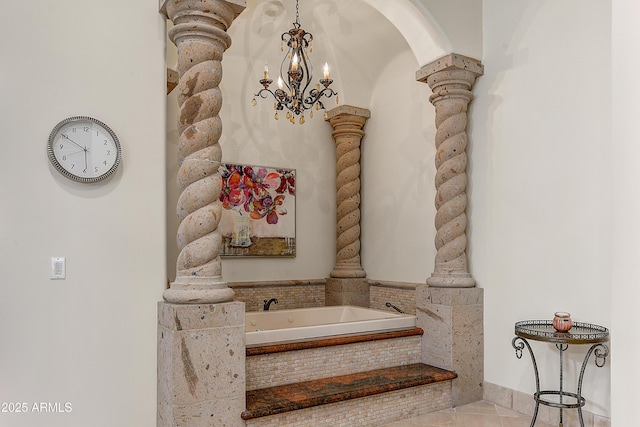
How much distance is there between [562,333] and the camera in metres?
2.85

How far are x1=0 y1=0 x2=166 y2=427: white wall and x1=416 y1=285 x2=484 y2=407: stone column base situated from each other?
2.03m

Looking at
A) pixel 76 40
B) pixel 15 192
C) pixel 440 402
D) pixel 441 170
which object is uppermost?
pixel 76 40

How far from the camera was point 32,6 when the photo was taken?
2529 mm

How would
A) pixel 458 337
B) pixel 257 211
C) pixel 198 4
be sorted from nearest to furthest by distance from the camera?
pixel 198 4
pixel 458 337
pixel 257 211

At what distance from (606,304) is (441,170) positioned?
143cm

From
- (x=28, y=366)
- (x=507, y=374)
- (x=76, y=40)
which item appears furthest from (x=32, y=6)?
(x=507, y=374)

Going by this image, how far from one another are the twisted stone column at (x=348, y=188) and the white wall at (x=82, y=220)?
258 cm

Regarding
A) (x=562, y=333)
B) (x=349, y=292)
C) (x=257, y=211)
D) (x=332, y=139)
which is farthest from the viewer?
(x=332, y=139)

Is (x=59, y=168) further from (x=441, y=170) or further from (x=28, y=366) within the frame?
(x=441, y=170)

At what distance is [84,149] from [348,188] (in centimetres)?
298


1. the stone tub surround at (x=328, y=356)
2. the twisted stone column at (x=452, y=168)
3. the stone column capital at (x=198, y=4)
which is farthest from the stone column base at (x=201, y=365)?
the twisted stone column at (x=452, y=168)

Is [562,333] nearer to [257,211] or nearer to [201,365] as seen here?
[201,365]

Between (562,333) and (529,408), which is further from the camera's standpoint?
(529,408)

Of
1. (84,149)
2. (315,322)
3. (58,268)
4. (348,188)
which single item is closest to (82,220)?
(58,268)
